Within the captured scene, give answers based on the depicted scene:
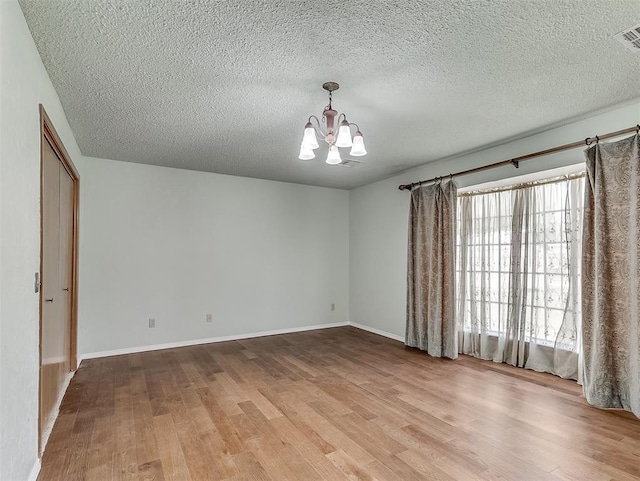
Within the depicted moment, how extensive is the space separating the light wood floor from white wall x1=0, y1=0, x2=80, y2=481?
0.56 metres

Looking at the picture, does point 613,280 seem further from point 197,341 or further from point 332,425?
point 197,341

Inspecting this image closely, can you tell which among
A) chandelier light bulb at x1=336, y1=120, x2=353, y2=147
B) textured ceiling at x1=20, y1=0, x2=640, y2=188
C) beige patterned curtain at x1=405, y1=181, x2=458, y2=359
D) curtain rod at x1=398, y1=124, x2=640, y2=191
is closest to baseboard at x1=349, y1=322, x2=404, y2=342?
beige patterned curtain at x1=405, y1=181, x2=458, y2=359

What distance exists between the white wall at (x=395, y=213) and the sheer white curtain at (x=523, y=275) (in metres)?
0.40

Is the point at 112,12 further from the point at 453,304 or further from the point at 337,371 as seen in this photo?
the point at 453,304

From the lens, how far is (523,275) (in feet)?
12.5

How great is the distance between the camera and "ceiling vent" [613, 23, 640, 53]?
6.14 feet

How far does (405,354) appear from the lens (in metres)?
4.39

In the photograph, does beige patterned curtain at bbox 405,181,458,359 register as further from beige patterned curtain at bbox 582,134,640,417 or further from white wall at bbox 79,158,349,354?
white wall at bbox 79,158,349,354

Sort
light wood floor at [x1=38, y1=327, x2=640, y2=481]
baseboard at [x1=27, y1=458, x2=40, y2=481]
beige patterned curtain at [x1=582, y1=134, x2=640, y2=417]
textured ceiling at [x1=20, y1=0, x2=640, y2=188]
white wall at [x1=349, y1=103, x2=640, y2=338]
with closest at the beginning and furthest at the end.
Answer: textured ceiling at [x1=20, y1=0, x2=640, y2=188]
baseboard at [x1=27, y1=458, x2=40, y2=481]
light wood floor at [x1=38, y1=327, x2=640, y2=481]
beige patterned curtain at [x1=582, y1=134, x2=640, y2=417]
white wall at [x1=349, y1=103, x2=640, y2=338]

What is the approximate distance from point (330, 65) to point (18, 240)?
2.00 meters

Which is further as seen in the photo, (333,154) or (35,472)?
(333,154)

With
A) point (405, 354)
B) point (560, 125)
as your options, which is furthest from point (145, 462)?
point (560, 125)

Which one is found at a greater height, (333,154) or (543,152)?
(543,152)

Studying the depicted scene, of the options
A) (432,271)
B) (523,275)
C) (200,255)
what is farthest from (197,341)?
(523,275)
